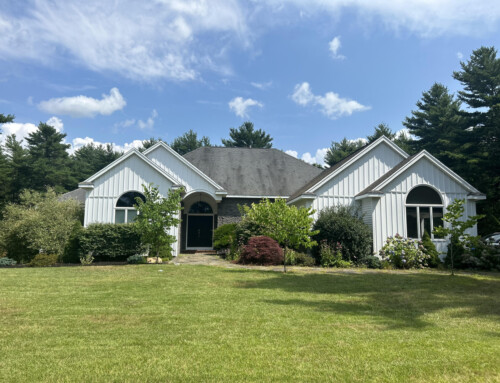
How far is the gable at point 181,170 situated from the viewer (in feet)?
66.3

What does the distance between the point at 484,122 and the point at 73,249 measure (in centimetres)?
3036

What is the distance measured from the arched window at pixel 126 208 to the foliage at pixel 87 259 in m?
2.68

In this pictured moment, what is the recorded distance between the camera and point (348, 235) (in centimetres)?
1519

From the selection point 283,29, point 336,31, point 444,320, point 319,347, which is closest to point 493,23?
point 336,31

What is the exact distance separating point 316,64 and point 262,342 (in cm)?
1633

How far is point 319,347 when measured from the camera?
424cm

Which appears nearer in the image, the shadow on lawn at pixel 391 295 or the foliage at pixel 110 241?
the shadow on lawn at pixel 391 295

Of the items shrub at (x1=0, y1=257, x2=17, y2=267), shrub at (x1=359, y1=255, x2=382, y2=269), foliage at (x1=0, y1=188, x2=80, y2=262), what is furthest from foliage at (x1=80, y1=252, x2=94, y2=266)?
shrub at (x1=359, y1=255, x2=382, y2=269)

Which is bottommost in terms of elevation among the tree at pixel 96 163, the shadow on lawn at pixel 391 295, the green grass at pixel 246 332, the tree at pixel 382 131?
the shadow on lawn at pixel 391 295

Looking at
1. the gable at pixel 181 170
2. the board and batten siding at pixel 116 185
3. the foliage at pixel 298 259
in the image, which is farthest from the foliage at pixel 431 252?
the board and batten siding at pixel 116 185

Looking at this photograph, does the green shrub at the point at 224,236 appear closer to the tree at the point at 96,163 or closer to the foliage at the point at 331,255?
the foliage at the point at 331,255

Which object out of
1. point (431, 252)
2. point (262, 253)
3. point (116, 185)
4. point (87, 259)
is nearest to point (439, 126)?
point (431, 252)

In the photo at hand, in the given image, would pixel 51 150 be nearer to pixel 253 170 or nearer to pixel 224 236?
pixel 253 170

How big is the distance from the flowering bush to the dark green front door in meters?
11.6
